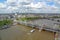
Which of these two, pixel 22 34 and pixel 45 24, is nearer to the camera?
pixel 22 34

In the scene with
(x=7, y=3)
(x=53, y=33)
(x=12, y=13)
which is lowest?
(x=53, y=33)

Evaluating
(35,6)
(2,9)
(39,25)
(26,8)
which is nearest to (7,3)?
(2,9)

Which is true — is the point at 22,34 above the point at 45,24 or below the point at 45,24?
below

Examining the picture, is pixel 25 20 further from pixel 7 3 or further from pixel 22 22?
pixel 7 3

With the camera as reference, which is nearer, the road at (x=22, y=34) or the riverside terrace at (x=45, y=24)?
the road at (x=22, y=34)

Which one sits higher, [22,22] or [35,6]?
[35,6]

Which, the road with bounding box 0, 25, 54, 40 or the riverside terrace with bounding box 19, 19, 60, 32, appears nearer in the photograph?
the road with bounding box 0, 25, 54, 40
